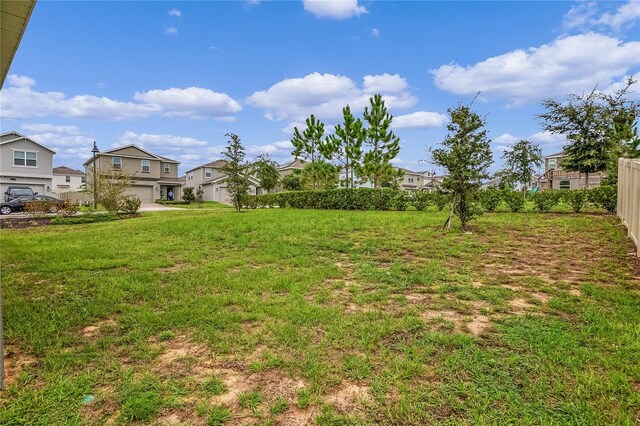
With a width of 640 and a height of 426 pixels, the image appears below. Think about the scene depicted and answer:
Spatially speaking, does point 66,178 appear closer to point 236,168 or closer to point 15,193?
point 15,193

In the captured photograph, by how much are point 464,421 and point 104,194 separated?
19851 mm

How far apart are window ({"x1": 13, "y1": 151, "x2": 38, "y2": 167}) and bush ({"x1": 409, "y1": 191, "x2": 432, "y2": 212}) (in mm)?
31297

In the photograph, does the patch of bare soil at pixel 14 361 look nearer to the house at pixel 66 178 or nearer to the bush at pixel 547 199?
the bush at pixel 547 199

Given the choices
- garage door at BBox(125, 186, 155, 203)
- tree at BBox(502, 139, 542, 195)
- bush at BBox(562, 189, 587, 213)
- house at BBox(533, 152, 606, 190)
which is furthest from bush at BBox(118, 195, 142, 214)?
house at BBox(533, 152, 606, 190)

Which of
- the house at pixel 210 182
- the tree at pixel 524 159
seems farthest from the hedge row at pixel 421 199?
the house at pixel 210 182

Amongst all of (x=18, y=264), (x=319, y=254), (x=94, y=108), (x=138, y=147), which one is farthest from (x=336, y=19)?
(x=138, y=147)

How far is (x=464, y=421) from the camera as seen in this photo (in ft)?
6.44

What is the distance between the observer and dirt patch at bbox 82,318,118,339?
3165mm

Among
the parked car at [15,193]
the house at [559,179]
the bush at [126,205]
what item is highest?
the house at [559,179]

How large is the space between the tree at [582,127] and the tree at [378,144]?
37.8ft

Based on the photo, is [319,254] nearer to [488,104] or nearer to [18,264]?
[18,264]

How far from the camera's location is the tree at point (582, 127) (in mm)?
13648

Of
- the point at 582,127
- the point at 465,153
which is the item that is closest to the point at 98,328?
the point at 465,153

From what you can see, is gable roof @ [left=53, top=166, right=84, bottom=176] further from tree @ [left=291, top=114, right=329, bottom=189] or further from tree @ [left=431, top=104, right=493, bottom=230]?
tree @ [left=431, top=104, right=493, bottom=230]
